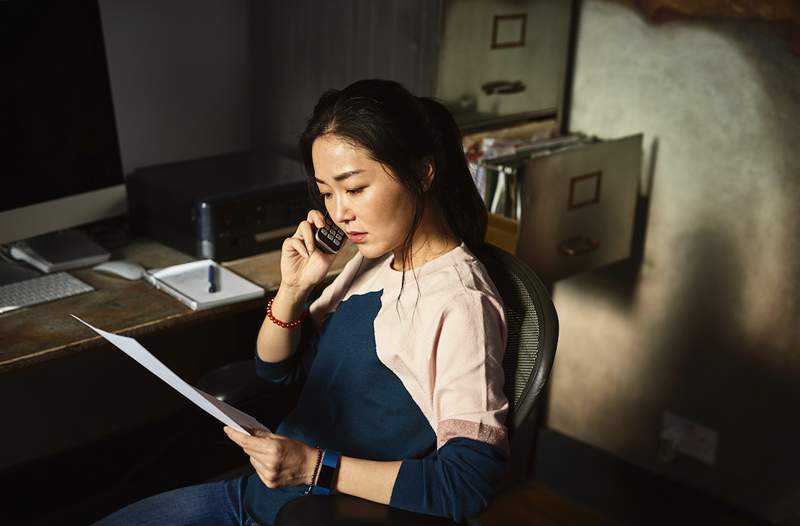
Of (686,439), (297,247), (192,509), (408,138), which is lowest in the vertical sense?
(686,439)

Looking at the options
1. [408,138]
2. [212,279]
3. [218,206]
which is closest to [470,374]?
[408,138]

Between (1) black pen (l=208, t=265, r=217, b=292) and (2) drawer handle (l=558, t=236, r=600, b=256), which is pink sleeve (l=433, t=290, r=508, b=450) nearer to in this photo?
(1) black pen (l=208, t=265, r=217, b=292)

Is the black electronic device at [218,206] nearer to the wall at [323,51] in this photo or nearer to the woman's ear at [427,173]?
the wall at [323,51]

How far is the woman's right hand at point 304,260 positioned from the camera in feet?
4.82

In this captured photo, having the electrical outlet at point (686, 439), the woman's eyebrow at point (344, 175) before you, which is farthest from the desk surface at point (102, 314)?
the electrical outlet at point (686, 439)

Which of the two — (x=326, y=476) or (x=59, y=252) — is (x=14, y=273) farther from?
(x=326, y=476)

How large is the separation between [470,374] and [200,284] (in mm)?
751

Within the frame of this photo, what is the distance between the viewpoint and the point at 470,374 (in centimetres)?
119

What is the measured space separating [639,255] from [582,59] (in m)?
0.54

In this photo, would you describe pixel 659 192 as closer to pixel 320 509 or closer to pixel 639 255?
pixel 639 255

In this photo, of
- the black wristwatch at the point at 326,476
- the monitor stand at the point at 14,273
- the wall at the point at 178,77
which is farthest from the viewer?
the wall at the point at 178,77

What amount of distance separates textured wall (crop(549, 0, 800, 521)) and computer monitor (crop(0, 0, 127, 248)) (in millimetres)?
1244

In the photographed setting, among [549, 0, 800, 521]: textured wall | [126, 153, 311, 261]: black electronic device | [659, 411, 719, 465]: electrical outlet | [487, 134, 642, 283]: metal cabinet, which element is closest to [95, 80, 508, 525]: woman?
[126, 153, 311, 261]: black electronic device

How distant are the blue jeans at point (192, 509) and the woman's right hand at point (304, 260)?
330 millimetres
